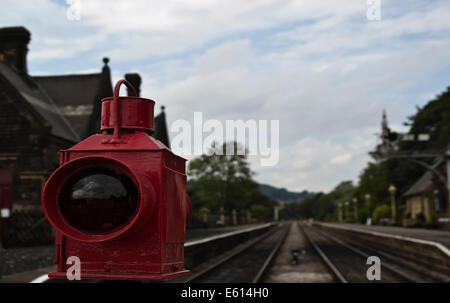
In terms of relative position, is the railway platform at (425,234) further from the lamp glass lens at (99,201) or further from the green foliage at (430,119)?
the green foliage at (430,119)

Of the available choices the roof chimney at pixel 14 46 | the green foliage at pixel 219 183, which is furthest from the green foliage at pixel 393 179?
the roof chimney at pixel 14 46

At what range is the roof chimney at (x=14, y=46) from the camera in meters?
24.7

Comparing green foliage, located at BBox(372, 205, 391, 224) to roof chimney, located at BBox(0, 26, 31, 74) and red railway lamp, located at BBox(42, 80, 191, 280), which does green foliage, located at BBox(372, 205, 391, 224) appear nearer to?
roof chimney, located at BBox(0, 26, 31, 74)

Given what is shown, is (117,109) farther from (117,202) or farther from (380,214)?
(380,214)

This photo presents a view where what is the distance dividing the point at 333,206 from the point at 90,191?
19016 centimetres

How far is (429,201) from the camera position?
196ft

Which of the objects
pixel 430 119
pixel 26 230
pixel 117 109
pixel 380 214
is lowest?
pixel 380 214

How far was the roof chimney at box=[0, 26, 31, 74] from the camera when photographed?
2470 cm

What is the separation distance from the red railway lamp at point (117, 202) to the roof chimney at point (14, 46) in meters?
26.2

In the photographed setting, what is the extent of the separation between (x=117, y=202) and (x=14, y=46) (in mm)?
27042

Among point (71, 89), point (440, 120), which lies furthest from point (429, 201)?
point (71, 89)

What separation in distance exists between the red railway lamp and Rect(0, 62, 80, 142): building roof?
19827mm

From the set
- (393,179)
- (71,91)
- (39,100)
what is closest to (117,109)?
(39,100)

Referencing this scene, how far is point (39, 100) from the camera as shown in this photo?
22625 mm
